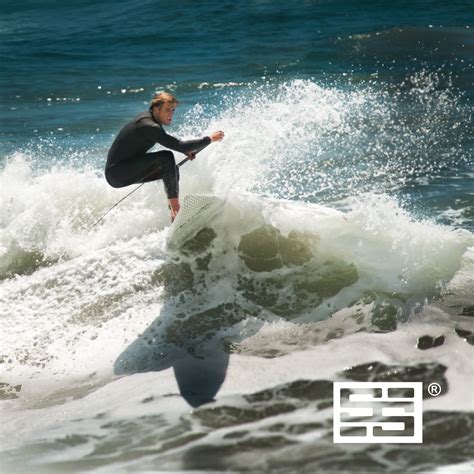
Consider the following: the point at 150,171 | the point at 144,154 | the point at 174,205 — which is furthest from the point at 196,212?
the point at 144,154

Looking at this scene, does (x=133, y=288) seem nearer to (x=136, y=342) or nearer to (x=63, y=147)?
(x=136, y=342)

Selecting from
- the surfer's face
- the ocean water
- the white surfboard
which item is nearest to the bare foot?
the white surfboard

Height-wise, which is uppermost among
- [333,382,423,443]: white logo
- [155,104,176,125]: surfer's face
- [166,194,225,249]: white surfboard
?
[155,104,176,125]: surfer's face

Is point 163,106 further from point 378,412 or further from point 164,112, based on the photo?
point 378,412

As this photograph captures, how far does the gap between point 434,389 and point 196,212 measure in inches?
110

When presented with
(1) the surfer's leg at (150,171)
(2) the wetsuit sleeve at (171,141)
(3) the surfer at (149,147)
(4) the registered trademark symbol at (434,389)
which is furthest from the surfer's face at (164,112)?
(4) the registered trademark symbol at (434,389)

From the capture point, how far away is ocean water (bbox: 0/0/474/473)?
5.12 meters

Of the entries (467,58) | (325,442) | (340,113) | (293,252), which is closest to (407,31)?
(467,58)

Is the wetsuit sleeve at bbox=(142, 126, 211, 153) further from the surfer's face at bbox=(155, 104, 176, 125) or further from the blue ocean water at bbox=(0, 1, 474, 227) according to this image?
the blue ocean water at bbox=(0, 1, 474, 227)

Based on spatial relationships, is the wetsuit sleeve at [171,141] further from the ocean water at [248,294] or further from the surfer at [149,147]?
the ocean water at [248,294]

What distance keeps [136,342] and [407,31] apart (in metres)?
14.3

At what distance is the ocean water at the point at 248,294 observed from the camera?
16.8ft

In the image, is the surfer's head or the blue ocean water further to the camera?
the blue ocean water

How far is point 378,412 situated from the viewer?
17.2 feet
